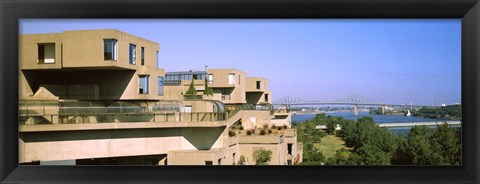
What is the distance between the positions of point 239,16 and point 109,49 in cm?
702

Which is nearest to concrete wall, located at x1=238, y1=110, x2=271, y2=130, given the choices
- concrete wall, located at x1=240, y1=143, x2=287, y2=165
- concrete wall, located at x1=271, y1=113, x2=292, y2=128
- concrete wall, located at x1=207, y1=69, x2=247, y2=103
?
concrete wall, located at x1=271, y1=113, x2=292, y2=128

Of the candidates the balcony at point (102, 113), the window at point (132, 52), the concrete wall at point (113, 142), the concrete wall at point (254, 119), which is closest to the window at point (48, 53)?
the window at point (132, 52)

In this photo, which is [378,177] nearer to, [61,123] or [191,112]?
[61,123]

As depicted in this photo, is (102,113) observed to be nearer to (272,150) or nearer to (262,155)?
(262,155)

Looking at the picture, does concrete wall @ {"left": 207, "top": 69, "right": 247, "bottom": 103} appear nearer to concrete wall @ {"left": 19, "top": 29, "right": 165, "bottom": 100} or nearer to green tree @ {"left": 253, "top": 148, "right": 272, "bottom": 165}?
green tree @ {"left": 253, "top": 148, "right": 272, "bottom": 165}

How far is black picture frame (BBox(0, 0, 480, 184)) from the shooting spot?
46.1 inches

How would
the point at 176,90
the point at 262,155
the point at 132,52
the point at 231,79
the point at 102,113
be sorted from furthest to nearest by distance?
the point at 231,79, the point at 262,155, the point at 176,90, the point at 132,52, the point at 102,113

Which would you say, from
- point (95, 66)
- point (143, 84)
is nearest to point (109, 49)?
point (95, 66)

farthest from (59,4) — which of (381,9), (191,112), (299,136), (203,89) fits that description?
(299,136)

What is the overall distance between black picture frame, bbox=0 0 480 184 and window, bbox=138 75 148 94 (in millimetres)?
7296

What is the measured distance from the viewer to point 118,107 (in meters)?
6.41

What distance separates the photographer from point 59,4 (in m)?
1.18

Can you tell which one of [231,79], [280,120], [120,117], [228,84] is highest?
[231,79]
